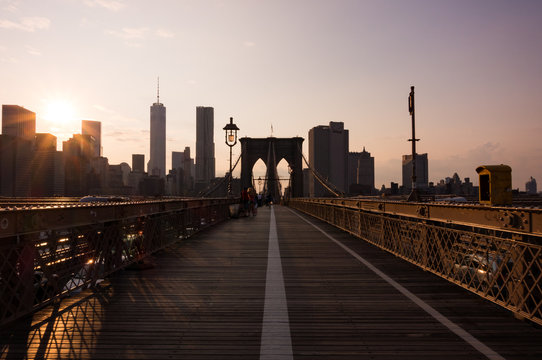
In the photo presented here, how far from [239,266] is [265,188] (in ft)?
303

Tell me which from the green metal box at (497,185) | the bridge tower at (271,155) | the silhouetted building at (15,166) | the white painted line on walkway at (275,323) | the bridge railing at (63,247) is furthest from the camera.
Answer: the silhouetted building at (15,166)

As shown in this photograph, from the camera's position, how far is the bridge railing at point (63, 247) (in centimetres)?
461

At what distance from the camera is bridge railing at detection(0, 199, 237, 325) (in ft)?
15.1

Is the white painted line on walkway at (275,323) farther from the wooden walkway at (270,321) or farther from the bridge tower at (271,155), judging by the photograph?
the bridge tower at (271,155)

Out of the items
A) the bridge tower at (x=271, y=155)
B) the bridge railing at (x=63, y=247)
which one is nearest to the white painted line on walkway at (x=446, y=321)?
the bridge railing at (x=63, y=247)

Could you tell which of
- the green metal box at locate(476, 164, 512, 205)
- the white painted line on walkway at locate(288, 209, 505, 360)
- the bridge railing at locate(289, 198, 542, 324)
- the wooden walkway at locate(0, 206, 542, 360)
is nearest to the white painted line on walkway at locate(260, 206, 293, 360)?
the wooden walkway at locate(0, 206, 542, 360)

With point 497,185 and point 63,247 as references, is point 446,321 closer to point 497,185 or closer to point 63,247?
point 497,185

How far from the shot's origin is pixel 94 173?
142 m

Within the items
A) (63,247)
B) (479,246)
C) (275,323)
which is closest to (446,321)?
(479,246)

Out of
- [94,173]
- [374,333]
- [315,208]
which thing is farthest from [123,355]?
[94,173]

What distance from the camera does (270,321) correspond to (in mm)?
5027

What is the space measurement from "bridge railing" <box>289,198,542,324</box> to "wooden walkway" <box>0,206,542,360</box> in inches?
10.9

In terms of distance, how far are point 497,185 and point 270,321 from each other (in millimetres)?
4616

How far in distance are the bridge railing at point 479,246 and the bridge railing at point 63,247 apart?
5.63 meters
